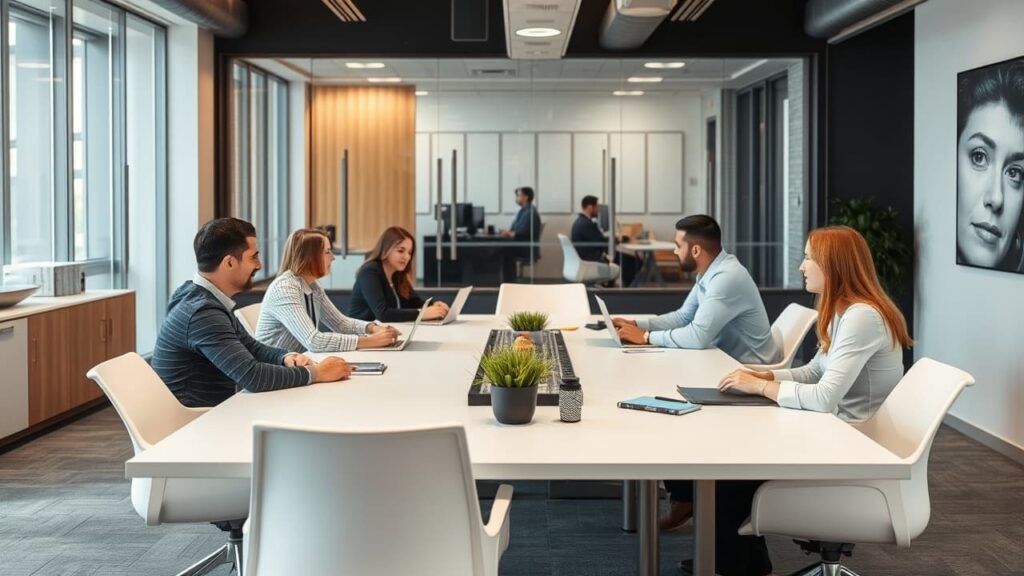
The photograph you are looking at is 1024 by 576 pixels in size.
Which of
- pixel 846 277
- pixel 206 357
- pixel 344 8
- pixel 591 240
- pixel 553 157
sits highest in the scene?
pixel 344 8

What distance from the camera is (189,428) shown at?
118 inches

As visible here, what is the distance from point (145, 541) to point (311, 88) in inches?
213

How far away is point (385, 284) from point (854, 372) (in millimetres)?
3248

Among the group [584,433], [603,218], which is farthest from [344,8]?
[584,433]

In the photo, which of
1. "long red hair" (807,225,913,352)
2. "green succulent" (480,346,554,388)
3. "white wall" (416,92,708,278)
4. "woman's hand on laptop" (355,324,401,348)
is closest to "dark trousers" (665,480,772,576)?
"long red hair" (807,225,913,352)

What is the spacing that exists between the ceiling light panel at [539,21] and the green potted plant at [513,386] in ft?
9.07

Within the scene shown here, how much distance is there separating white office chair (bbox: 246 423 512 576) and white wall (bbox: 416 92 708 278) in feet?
23.0

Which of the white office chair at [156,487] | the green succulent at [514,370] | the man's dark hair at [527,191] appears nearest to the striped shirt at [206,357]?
the white office chair at [156,487]

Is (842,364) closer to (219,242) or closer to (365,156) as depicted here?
(219,242)

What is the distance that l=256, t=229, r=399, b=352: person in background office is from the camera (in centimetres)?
471

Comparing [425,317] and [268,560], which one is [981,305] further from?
[268,560]

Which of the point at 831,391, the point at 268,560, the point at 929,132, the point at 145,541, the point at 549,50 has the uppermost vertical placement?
the point at 549,50

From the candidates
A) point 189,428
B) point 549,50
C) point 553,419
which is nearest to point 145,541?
point 189,428

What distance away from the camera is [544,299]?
23.2 feet
